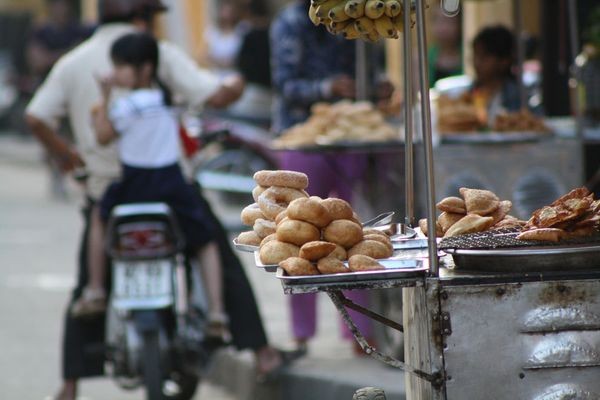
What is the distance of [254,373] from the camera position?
21.9ft

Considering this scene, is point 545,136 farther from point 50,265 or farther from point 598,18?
point 50,265

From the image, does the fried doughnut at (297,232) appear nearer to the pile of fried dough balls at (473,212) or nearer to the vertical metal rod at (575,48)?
the pile of fried dough balls at (473,212)

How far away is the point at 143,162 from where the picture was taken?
598 centimetres

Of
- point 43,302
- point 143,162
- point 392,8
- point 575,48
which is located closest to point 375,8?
point 392,8

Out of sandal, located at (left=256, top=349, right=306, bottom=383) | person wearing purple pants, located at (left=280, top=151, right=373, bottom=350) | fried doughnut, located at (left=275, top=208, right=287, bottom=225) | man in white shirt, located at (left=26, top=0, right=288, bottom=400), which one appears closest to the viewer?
fried doughnut, located at (left=275, top=208, right=287, bottom=225)

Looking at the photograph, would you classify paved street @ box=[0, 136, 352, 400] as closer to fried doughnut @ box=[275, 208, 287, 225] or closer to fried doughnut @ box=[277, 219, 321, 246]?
fried doughnut @ box=[275, 208, 287, 225]

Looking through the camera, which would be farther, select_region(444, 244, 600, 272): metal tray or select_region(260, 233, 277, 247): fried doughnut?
select_region(260, 233, 277, 247): fried doughnut

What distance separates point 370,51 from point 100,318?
6.72 feet

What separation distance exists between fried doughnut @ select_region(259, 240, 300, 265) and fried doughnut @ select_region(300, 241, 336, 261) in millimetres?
84

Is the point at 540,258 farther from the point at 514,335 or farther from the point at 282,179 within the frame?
the point at 282,179

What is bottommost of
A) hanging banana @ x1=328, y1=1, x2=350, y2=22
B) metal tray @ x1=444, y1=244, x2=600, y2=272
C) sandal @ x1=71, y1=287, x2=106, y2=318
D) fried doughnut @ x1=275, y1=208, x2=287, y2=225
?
sandal @ x1=71, y1=287, x2=106, y2=318

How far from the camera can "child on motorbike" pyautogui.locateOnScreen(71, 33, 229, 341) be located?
5.91 meters

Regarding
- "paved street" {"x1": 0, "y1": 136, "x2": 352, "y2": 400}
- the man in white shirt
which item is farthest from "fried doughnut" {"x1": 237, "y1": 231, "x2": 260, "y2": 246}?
"paved street" {"x1": 0, "y1": 136, "x2": 352, "y2": 400}

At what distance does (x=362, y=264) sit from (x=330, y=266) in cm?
8
